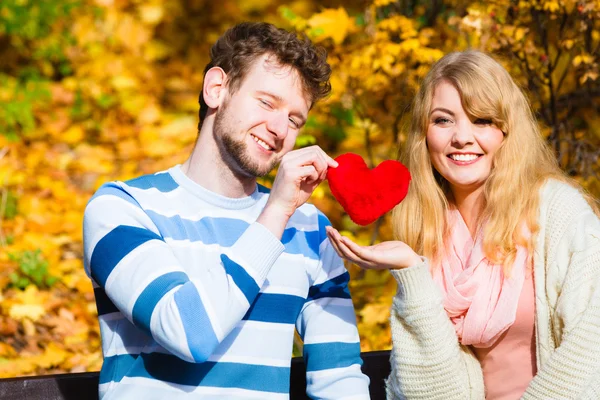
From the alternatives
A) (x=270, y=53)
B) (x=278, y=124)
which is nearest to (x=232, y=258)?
(x=278, y=124)

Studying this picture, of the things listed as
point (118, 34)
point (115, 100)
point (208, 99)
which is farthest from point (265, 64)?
point (118, 34)

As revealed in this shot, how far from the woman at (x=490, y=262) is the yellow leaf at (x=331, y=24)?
143 cm

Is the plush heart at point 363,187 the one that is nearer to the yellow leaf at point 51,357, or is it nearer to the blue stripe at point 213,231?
the blue stripe at point 213,231

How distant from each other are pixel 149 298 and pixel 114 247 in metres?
0.19

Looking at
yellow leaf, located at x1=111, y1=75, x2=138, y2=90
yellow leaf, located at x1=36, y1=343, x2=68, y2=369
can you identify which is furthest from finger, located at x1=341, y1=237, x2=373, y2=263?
yellow leaf, located at x1=111, y1=75, x2=138, y2=90

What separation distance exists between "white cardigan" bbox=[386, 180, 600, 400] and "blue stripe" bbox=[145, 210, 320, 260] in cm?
32

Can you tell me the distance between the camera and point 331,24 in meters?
4.07

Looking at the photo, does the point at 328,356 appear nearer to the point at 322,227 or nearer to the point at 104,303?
the point at 322,227

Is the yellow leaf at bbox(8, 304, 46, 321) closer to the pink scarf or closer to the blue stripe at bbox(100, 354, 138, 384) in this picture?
the blue stripe at bbox(100, 354, 138, 384)

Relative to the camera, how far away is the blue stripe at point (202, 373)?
7.16 ft

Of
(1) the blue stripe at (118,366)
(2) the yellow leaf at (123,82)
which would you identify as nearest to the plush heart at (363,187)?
(1) the blue stripe at (118,366)

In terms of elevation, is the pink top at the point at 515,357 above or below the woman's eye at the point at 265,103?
below

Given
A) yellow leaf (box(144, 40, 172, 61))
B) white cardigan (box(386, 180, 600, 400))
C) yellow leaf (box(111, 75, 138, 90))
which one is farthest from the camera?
yellow leaf (box(144, 40, 172, 61))

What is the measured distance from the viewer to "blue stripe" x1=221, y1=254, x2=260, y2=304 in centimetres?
203
